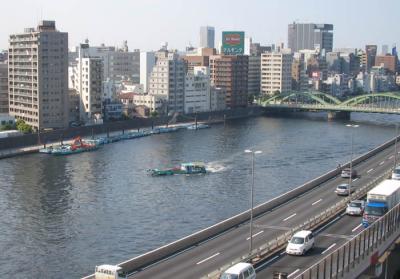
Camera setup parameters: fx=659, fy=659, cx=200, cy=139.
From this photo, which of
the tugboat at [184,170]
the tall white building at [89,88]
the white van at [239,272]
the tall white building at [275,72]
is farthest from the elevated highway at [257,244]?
the tall white building at [275,72]

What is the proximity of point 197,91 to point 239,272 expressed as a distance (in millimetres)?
74310

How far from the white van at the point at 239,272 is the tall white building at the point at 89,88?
55320 mm

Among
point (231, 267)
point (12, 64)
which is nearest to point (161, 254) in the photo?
point (231, 267)

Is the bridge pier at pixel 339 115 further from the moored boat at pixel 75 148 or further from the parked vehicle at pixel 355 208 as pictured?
the parked vehicle at pixel 355 208

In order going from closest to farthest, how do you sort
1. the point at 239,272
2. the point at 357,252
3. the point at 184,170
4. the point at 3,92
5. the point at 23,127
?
the point at 239,272 < the point at 357,252 < the point at 184,170 < the point at 23,127 < the point at 3,92

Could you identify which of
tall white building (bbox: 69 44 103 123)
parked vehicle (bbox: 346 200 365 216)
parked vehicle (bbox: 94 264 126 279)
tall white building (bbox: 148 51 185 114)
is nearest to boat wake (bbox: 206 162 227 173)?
parked vehicle (bbox: 346 200 365 216)

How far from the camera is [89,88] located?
73062mm

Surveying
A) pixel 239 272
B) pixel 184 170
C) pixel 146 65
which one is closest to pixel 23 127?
pixel 184 170

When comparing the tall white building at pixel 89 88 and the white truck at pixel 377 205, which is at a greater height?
the tall white building at pixel 89 88

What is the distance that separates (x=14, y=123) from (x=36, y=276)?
1613 inches

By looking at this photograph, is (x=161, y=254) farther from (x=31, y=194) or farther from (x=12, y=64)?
(x=12, y=64)

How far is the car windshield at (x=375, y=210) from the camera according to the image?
25.1 metres

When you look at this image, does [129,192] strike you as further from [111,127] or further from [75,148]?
[111,127]

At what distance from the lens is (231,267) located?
18562 mm
